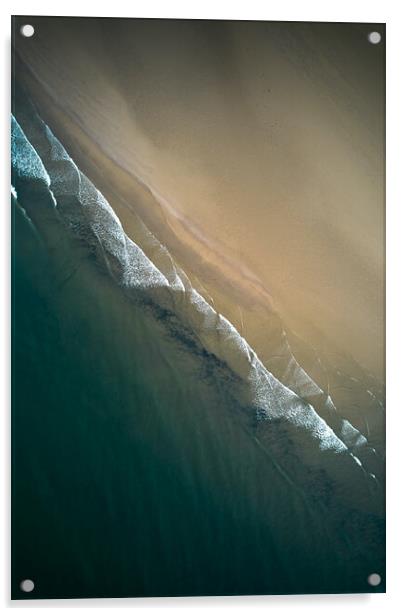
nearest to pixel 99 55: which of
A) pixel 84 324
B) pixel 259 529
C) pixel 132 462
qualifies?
pixel 84 324

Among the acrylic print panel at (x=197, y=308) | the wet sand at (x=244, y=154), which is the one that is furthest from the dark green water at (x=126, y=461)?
the wet sand at (x=244, y=154)

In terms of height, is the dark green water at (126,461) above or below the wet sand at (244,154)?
below

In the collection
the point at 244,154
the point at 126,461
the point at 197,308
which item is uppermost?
the point at 244,154

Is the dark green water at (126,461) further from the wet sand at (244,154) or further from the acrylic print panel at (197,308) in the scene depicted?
the wet sand at (244,154)

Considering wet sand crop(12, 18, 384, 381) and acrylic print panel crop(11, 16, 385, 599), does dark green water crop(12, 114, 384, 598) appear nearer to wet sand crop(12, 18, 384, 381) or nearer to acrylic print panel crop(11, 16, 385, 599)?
acrylic print panel crop(11, 16, 385, 599)

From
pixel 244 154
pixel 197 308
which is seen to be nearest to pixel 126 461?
pixel 197 308

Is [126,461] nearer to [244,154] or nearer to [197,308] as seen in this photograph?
[197,308]

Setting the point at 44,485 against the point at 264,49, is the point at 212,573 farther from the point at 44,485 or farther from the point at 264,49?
the point at 264,49

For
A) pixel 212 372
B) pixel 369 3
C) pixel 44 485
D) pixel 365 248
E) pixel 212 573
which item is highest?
pixel 369 3
